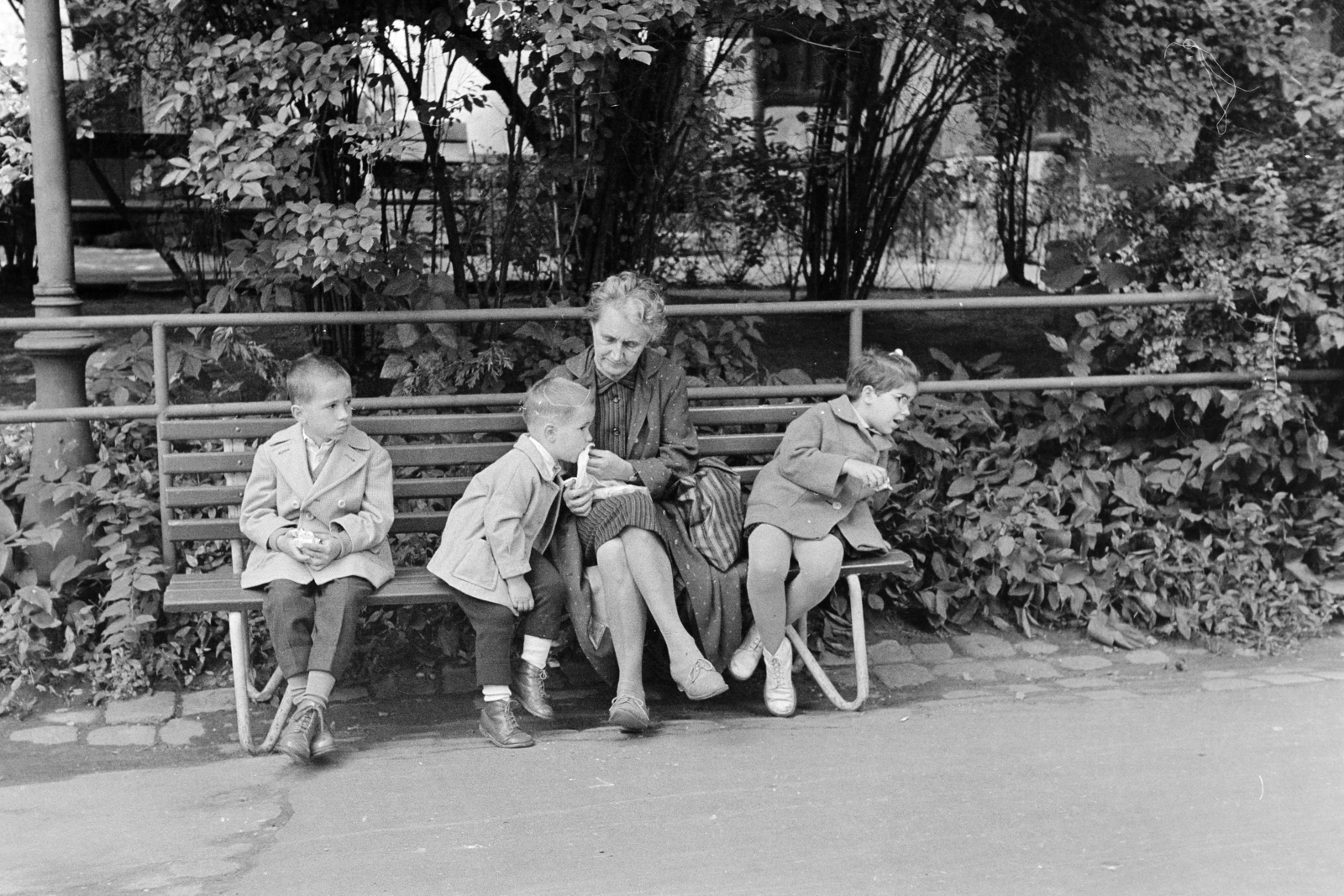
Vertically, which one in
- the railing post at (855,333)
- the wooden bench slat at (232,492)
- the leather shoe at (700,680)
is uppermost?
the railing post at (855,333)

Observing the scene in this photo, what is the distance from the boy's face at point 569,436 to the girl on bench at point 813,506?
2.02ft

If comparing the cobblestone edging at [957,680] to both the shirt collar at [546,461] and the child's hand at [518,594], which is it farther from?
the shirt collar at [546,461]

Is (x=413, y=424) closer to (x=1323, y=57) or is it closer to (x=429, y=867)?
(x=429, y=867)

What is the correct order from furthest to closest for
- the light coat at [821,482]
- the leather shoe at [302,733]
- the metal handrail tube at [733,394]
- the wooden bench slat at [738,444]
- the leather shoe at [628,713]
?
1. the wooden bench slat at [738,444]
2. the metal handrail tube at [733,394]
3. the light coat at [821,482]
4. the leather shoe at [628,713]
5. the leather shoe at [302,733]

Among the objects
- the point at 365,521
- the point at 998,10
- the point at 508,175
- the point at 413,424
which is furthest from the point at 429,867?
the point at 998,10

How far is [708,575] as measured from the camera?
180 inches

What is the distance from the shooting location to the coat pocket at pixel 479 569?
434cm

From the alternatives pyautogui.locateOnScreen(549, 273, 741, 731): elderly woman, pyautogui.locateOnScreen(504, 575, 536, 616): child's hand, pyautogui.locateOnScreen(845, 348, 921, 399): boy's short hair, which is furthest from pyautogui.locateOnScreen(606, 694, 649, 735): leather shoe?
pyautogui.locateOnScreen(845, 348, 921, 399): boy's short hair

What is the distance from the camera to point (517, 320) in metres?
5.16

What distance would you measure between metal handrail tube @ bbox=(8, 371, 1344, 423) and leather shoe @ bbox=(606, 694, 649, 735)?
3.76 ft

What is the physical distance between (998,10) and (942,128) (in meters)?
1.78

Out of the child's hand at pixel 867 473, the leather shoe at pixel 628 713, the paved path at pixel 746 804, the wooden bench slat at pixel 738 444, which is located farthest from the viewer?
the wooden bench slat at pixel 738 444

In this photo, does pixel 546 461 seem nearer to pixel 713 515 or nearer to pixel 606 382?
pixel 606 382

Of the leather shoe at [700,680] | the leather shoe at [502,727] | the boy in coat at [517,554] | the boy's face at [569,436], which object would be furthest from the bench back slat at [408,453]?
the leather shoe at [700,680]
